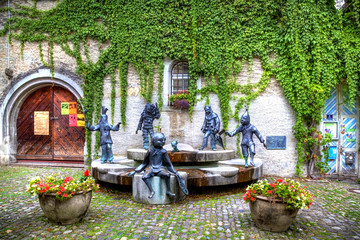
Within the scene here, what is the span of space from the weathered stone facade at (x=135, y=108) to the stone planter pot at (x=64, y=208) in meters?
4.66

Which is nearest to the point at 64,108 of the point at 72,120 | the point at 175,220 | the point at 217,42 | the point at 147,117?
the point at 72,120

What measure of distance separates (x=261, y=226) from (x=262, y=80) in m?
5.23

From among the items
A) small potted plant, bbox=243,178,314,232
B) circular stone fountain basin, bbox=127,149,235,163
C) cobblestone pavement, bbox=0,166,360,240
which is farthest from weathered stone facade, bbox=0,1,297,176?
small potted plant, bbox=243,178,314,232

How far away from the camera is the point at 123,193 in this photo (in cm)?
552

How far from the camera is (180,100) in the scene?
809cm

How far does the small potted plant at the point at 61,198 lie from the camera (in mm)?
3598

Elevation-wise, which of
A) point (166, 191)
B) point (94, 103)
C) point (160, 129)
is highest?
point (94, 103)

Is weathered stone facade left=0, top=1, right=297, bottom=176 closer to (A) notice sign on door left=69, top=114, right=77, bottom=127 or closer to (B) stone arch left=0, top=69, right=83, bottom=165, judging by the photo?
(B) stone arch left=0, top=69, right=83, bottom=165

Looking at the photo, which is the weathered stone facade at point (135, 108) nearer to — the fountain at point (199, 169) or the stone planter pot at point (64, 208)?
the fountain at point (199, 169)

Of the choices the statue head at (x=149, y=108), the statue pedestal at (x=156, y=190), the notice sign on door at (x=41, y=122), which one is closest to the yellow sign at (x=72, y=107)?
the notice sign on door at (x=41, y=122)

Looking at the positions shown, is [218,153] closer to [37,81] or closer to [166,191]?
[166,191]

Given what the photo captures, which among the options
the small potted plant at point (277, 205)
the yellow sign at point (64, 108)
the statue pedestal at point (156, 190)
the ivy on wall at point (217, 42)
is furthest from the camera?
the yellow sign at point (64, 108)

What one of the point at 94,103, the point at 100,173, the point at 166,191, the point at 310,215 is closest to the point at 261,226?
→ the point at 310,215

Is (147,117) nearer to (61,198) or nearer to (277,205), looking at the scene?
(61,198)
